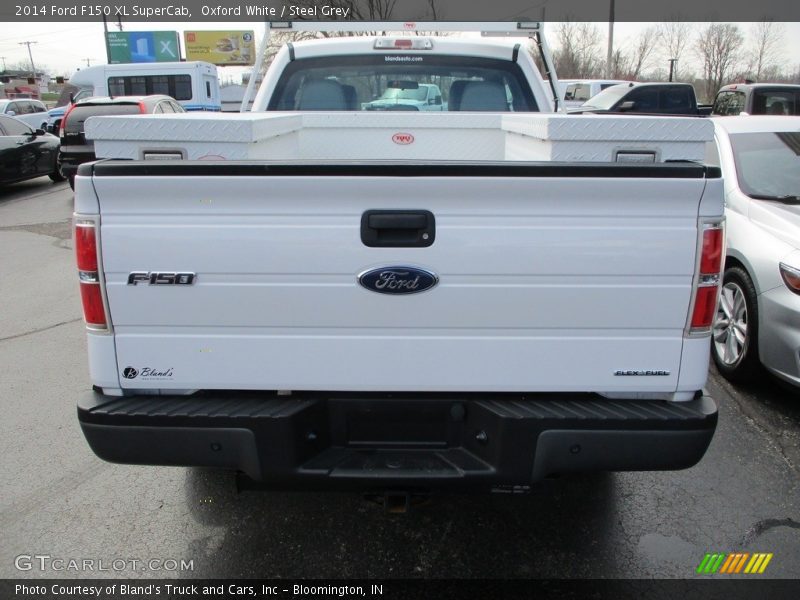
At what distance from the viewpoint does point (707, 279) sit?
220cm

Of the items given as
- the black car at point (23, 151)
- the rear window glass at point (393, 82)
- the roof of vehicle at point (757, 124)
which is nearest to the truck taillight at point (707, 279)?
the rear window glass at point (393, 82)

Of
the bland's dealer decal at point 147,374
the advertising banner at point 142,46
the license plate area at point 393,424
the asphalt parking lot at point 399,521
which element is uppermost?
the advertising banner at point 142,46

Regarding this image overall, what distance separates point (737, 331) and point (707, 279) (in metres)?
2.68

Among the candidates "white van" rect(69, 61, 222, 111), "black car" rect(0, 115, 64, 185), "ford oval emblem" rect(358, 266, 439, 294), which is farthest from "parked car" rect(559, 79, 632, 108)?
"ford oval emblem" rect(358, 266, 439, 294)

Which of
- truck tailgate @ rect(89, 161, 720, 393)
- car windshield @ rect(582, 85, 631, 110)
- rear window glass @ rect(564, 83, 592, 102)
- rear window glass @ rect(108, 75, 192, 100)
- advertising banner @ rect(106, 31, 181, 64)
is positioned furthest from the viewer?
advertising banner @ rect(106, 31, 181, 64)

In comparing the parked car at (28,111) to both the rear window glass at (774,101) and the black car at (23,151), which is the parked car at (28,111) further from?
the rear window glass at (774,101)

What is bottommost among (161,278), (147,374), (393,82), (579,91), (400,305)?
(147,374)

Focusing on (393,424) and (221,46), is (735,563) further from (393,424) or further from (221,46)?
(221,46)

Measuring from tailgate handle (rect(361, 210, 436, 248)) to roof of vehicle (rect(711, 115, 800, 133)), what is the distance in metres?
4.30

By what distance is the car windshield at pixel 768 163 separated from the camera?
4863 millimetres

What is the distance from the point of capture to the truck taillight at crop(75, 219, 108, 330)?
7.20 feet

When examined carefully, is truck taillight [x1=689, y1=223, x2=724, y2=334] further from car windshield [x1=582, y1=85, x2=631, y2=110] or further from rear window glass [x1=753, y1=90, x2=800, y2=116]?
car windshield [x1=582, y1=85, x2=631, y2=110]

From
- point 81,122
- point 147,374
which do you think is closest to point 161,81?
point 81,122
